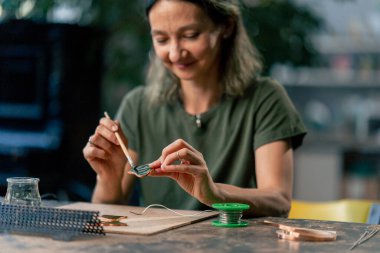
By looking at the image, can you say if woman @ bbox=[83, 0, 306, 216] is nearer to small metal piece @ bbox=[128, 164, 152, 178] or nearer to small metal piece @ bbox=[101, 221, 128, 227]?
small metal piece @ bbox=[128, 164, 152, 178]

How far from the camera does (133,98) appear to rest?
2162mm

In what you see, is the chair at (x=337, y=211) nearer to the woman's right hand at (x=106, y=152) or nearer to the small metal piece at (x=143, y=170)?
the woman's right hand at (x=106, y=152)

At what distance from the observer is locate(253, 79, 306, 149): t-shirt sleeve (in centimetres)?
192

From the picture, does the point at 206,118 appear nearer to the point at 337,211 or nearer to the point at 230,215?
the point at 337,211

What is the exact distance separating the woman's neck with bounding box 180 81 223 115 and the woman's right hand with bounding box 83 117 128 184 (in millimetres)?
314

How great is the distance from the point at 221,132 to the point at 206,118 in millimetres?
62

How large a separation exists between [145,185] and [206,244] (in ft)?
2.76

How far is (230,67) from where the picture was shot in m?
2.09

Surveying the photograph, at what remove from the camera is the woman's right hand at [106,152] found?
1732 mm

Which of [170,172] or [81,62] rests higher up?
[81,62]

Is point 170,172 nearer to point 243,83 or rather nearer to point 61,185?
point 243,83

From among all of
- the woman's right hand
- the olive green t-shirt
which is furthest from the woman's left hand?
the olive green t-shirt

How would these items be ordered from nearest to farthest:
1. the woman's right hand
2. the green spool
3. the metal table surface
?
1. the metal table surface
2. the green spool
3. the woman's right hand

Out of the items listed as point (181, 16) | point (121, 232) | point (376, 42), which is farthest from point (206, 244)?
point (376, 42)
